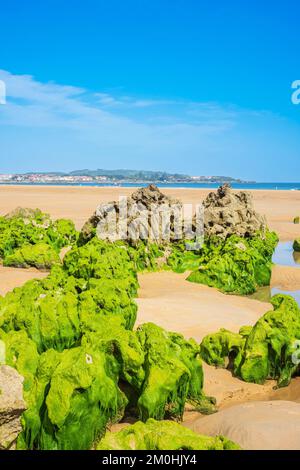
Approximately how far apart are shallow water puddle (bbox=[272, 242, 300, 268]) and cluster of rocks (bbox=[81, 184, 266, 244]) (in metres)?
1.07

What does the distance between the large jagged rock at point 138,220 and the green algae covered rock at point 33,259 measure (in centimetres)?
143

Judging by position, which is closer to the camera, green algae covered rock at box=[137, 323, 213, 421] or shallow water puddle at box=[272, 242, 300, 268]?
green algae covered rock at box=[137, 323, 213, 421]

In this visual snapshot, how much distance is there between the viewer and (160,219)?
41.5ft

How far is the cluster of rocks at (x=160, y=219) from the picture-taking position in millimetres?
12070

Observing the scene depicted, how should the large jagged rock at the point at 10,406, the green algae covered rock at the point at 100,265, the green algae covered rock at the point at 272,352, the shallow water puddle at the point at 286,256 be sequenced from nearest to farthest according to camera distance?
the large jagged rock at the point at 10,406, the green algae covered rock at the point at 272,352, the green algae covered rock at the point at 100,265, the shallow water puddle at the point at 286,256

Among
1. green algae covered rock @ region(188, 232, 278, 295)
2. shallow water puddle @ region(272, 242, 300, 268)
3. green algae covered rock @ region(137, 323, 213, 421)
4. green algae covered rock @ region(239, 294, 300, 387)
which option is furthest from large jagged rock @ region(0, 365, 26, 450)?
shallow water puddle @ region(272, 242, 300, 268)

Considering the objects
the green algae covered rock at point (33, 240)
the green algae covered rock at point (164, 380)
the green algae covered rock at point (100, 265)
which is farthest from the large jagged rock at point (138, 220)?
the green algae covered rock at point (164, 380)

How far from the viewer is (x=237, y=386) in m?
5.01

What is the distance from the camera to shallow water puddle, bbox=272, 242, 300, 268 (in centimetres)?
1345

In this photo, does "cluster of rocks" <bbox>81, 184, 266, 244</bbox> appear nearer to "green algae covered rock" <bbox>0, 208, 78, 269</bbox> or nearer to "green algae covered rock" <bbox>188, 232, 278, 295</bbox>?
"green algae covered rock" <bbox>188, 232, 278, 295</bbox>

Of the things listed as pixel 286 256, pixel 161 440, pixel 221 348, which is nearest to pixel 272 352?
pixel 221 348

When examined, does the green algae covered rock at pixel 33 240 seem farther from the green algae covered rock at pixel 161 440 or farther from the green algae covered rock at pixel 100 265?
the green algae covered rock at pixel 161 440
